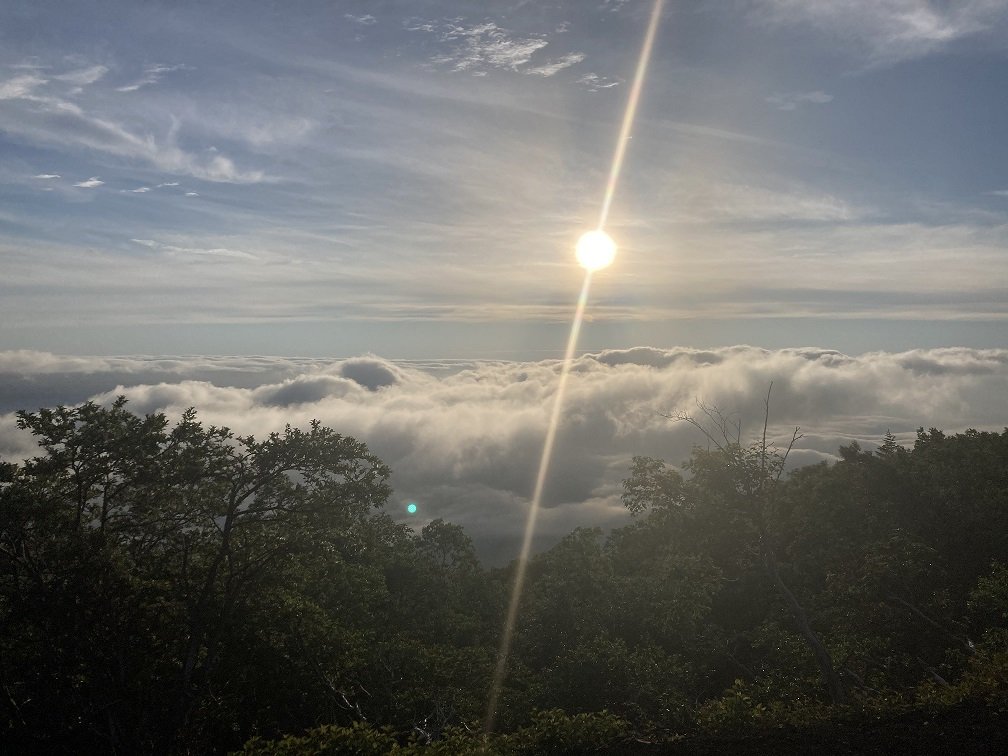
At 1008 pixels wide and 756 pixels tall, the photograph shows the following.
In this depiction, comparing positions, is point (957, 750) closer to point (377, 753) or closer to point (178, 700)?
point (377, 753)

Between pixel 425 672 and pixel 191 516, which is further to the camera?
pixel 425 672

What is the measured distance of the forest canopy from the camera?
13.0 meters

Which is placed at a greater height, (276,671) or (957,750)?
(957,750)

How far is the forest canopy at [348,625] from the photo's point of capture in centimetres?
1302

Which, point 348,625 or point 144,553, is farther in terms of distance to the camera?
point 348,625

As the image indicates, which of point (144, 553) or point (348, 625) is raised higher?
point (144, 553)

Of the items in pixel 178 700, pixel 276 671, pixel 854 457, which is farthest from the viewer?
pixel 854 457

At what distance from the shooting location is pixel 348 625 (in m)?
20.3

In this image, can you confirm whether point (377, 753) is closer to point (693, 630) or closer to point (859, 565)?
point (693, 630)

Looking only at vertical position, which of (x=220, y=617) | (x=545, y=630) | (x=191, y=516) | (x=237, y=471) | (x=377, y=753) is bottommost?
(x=545, y=630)

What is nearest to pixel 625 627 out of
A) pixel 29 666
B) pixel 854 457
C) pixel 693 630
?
pixel 693 630

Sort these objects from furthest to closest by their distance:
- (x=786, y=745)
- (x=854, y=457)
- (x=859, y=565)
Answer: (x=854, y=457) < (x=859, y=565) < (x=786, y=745)

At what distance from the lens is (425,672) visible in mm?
18312

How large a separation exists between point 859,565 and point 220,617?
2280 centimetres
